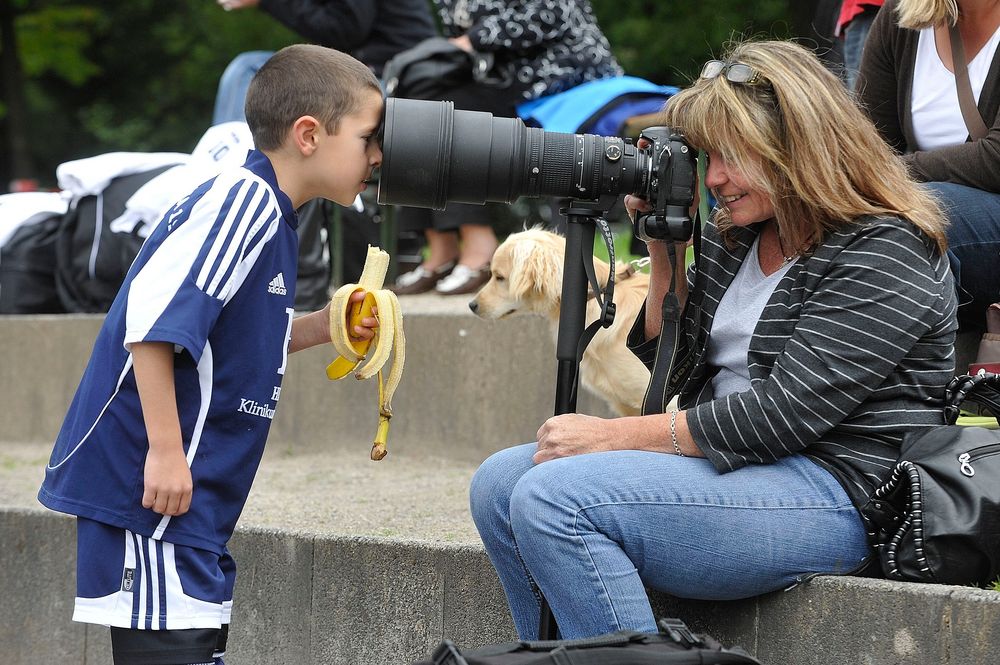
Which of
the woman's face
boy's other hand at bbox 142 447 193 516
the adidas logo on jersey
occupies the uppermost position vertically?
the woman's face

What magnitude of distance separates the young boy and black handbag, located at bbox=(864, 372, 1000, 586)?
1.24 m

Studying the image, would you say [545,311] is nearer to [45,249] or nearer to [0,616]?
[0,616]

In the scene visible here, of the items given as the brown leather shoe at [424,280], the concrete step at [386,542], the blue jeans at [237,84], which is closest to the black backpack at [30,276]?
the concrete step at [386,542]

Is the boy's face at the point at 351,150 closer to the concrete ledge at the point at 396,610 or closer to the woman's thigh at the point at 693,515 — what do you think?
the woman's thigh at the point at 693,515

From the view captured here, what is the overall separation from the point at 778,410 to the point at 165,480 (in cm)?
117

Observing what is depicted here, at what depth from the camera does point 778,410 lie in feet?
7.28

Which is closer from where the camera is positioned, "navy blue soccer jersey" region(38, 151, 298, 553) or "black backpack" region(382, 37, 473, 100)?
"navy blue soccer jersey" region(38, 151, 298, 553)

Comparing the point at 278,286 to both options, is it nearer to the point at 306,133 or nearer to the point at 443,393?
the point at 306,133

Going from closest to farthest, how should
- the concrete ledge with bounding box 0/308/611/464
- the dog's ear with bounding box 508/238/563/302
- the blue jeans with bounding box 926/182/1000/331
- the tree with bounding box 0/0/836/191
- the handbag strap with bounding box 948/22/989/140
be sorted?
1. the blue jeans with bounding box 926/182/1000/331
2. the handbag strap with bounding box 948/22/989/140
3. the dog's ear with bounding box 508/238/563/302
4. the concrete ledge with bounding box 0/308/611/464
5. the tree with bounding box 0/0/836/191

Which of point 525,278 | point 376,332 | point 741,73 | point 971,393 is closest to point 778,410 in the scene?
point 971,393

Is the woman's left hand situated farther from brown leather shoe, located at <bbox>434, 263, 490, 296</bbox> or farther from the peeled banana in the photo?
→ brown leather shoe, located at <bbox>434, 263, 490, 296</bbox>

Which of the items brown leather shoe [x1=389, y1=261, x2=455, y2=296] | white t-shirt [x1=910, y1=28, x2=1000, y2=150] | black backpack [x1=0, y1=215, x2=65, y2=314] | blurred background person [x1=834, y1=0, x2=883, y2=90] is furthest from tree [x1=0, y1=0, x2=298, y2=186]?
white t-shirt [x1=910, y1=28, x2=1000, y2=150]

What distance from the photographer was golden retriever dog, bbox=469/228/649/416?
4363mm

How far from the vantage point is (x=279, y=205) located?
2.46m
